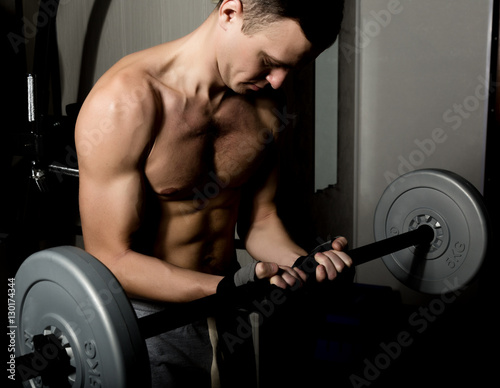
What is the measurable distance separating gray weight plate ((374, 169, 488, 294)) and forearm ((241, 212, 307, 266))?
0.37 meters

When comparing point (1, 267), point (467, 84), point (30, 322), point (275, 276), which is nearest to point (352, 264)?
point (275, 276)

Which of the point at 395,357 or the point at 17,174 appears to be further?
the point at 395,357

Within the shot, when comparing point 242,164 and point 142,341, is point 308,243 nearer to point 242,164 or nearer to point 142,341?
point 242,164

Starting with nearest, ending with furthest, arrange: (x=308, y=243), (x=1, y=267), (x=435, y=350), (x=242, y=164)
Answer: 1. (x=242, y=164)
2. (x=1, y=267)
3. (x=308, y=243)
4. (x=435, y=350)

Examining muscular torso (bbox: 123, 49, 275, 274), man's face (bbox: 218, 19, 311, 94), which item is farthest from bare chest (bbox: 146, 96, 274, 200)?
man's face (bbox: 218, 19, 311, 94)

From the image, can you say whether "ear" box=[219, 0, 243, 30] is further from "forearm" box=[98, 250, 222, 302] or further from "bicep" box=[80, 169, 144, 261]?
"forearm" box=[98, 250, 222, 302]

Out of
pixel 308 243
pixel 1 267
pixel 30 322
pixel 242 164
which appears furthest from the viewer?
pixel 308 243

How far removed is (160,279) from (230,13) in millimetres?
584

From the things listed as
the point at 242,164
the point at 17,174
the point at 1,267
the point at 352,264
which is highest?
the point at 242,164

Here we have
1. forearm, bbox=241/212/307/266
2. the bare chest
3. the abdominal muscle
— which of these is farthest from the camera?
forearm, bbox=241/212/307/266

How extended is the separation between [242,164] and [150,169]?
0.90ft

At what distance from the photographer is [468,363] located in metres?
2.26

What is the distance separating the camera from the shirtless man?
1.02m

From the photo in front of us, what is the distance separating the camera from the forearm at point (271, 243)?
1386 mm
